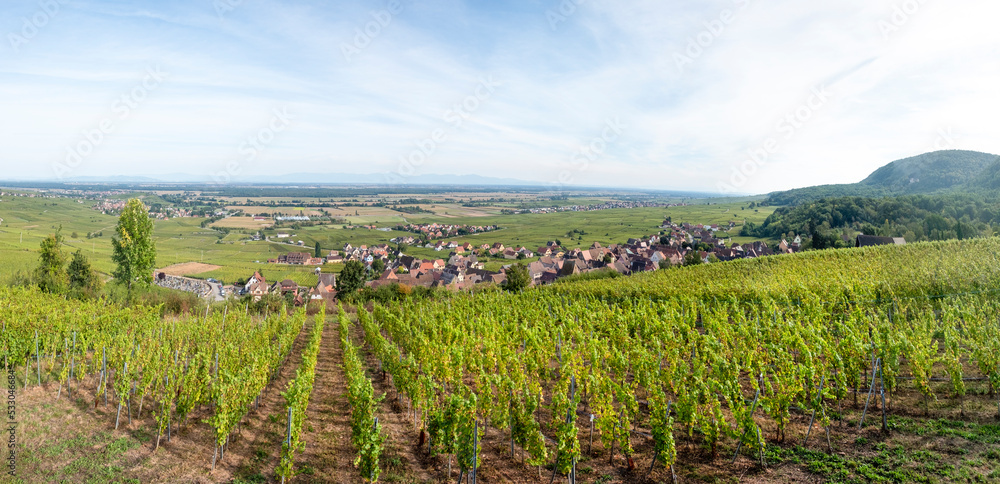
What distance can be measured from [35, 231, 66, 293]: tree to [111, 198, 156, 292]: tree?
400 centimetres

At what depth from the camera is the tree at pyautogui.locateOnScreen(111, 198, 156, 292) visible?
3444 cm

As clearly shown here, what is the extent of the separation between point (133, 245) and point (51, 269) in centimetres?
726

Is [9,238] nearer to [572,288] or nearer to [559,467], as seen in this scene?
[572,288]

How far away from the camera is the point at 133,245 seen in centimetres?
3481

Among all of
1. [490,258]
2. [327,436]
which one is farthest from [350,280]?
[490,258]

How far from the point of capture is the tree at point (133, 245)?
34438 mm

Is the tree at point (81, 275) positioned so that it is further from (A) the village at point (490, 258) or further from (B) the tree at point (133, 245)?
(A) the village at point (490, 258)

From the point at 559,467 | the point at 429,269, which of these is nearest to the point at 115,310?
the point at 559,467

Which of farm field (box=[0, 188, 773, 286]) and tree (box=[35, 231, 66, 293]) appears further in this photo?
farm field (box=[0, 188, 773, 286])

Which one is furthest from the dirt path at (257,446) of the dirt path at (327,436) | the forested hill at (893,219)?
the forested hill at (893,219)

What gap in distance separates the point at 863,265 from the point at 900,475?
3351 centimetres

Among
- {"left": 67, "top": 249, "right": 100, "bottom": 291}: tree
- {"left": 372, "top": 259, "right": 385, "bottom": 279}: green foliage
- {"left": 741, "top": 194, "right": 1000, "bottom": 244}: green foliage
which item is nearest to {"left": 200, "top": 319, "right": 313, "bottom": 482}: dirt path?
{"left": 67, "top": 249, "right": 100, "bottom": 291}: tree

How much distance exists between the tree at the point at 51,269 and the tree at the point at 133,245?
400 cm

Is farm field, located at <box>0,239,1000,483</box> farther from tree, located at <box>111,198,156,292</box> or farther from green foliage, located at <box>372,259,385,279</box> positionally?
green foliage, located at <box>372,259,385,279</box>
